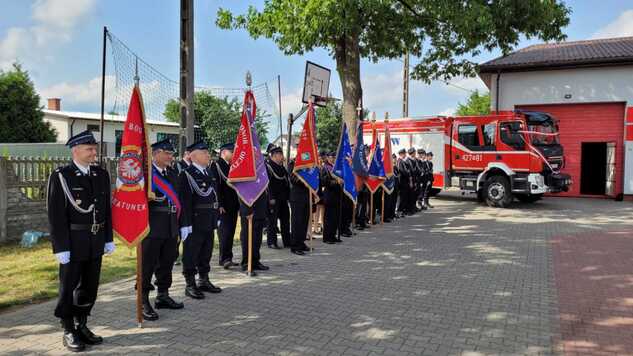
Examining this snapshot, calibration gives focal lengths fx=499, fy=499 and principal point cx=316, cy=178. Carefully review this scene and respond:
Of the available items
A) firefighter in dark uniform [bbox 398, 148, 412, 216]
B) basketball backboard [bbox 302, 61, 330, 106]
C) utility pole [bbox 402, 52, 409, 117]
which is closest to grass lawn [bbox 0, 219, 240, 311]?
basketball backboard [bbox 302, 61, 330, 106]

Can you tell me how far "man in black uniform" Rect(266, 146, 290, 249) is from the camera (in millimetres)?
8375

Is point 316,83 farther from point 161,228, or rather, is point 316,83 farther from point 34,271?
point 161,228

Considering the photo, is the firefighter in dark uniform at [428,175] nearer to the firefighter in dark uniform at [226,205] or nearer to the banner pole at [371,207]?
the banner pole at [371,207]

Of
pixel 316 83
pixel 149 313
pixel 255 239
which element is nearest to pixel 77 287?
pixel 149 313

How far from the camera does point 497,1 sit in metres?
13.0

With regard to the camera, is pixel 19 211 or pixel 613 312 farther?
pixel 19 211

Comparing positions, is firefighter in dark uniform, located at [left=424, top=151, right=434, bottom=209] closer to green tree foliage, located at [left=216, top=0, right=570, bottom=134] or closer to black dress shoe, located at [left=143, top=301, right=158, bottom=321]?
green tree foliage, located at [left=216, top=0, right=570, bottom=134]

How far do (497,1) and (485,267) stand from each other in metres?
8.35

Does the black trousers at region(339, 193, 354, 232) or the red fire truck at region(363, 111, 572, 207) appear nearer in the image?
the black trousers at region(339, 193, 354, 232)

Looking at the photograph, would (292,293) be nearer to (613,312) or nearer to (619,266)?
(613,312)

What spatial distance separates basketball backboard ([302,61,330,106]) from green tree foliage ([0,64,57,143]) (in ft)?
79.2

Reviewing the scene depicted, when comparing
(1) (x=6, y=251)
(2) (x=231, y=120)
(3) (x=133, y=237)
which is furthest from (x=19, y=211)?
(2) (x=231, y=120)

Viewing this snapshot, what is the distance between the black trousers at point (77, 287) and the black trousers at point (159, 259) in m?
0.63

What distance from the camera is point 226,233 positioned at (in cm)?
725
